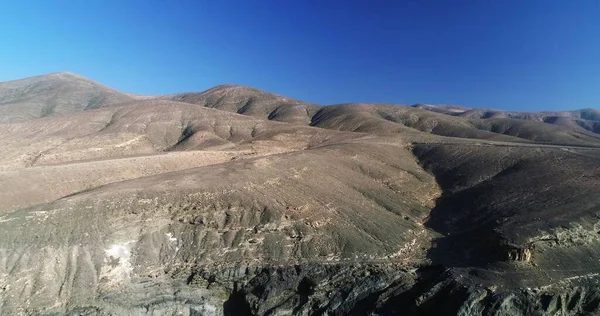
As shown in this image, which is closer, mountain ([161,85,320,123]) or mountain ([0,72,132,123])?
mountain ([161,85,320,123])

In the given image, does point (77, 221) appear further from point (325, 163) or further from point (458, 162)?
point (458, 162)

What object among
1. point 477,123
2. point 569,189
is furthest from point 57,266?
point 477,123

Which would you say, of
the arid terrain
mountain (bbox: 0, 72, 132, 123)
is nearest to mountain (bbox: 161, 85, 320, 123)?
mountain (bbox: 0, 72, 132, 123)

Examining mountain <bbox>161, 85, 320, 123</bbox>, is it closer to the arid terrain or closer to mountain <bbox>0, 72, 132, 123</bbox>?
mountain <bbox>0, 72, 132, 123</bbox>

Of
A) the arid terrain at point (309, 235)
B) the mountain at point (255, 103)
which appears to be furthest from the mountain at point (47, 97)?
the arid terrain at point (309, 235)

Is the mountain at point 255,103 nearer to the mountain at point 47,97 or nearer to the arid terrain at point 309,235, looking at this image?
the mountain at point 47,97

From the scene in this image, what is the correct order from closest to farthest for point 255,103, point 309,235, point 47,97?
point 309,235 → point 255,103 → point 47,97

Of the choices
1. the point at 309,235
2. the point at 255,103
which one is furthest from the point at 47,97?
the point at 309,235

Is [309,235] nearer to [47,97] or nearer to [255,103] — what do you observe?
[255,103]
